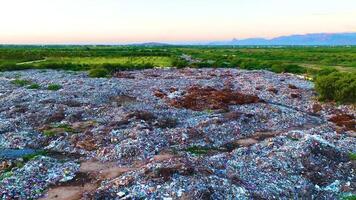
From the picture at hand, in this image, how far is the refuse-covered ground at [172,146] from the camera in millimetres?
19797

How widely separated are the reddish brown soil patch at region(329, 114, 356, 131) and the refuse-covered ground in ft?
0.25

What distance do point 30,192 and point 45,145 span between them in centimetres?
830

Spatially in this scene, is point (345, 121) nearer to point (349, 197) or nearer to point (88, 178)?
point (349, 197)

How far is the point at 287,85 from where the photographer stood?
5544 centimetres

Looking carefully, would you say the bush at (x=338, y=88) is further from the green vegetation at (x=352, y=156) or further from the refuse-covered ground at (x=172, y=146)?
the green vegetation at (x=352, y=156)

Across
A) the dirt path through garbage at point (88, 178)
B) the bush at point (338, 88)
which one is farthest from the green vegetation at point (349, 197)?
the bush at point (338, 88)

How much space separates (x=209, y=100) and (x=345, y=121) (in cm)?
1288

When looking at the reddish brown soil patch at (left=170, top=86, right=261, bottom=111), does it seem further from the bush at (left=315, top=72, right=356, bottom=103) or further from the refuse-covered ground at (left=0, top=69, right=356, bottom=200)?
the bush at (left=315, top=72, right=356, bottom=103)

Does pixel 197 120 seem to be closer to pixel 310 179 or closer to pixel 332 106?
pixel 310 179

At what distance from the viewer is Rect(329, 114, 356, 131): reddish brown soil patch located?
109 feet

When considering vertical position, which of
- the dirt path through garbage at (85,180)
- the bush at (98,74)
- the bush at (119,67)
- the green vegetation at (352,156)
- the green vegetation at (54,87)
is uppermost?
the dirt path through garbage at (85,180)

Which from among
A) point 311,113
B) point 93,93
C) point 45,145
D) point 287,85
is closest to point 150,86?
point 93,93

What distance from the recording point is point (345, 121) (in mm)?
34906

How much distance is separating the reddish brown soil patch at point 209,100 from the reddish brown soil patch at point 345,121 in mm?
8171
